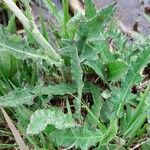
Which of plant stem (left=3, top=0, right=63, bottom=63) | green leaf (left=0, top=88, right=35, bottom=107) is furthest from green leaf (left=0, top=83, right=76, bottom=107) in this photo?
plant stem (left=3, top=0, right=63, bottom=63)

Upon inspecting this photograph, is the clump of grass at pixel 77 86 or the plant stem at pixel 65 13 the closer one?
the clump of grass at pixel 77 86

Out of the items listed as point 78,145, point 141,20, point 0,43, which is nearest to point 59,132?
point 78,145

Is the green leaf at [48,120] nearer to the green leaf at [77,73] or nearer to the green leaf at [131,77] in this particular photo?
the green leaf at [77,73]

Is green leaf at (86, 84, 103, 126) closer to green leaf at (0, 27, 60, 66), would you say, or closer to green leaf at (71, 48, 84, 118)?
green leaf at (71, 48, 84, 118)

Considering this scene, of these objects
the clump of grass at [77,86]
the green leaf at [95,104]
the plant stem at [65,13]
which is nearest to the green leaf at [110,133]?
the clump of grass at [77,86]

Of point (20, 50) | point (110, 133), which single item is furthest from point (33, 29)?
point (110, 133)

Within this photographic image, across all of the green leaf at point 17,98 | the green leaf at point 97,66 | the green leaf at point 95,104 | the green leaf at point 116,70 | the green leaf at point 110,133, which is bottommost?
the green leaf at point 110,133

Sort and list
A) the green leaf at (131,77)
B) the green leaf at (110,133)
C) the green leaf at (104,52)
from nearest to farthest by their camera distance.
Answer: the green leaf at (110,133) → the green leaf at (131,77) → the green leaf at (104,52)
